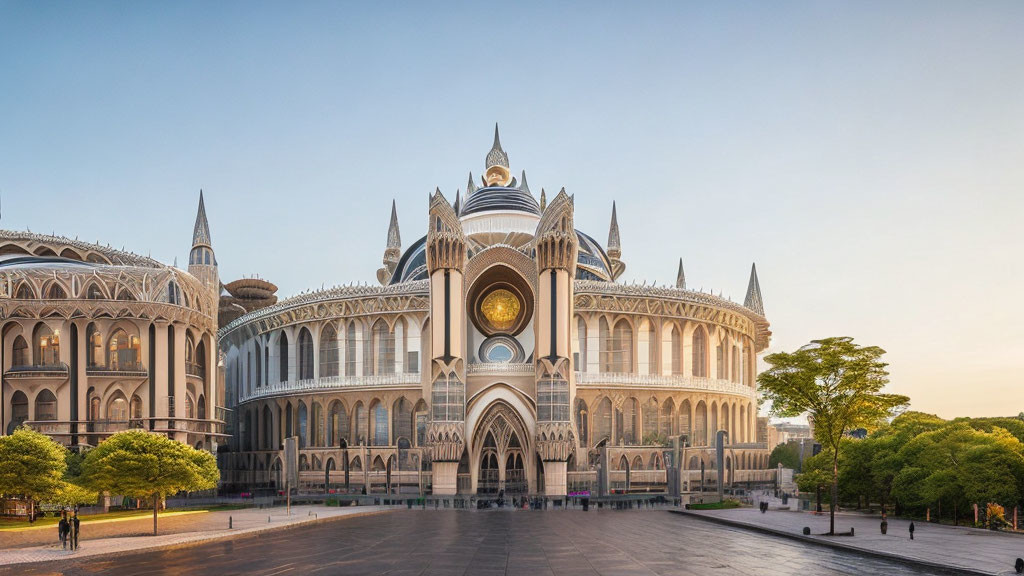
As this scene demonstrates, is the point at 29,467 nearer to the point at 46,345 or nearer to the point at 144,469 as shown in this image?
the point at 144,469

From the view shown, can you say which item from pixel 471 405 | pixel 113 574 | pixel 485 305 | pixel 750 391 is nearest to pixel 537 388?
pixel 471 405

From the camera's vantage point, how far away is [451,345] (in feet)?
238

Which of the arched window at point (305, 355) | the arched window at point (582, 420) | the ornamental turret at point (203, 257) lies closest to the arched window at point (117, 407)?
the ornamental turret at point (203, 257)

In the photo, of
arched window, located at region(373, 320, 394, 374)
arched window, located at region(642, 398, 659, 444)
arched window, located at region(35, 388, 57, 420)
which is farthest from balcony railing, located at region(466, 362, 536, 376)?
arched window, located at region(35, 388, 57, 420)

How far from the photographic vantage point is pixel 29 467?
45.5m

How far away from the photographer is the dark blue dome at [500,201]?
102 metres

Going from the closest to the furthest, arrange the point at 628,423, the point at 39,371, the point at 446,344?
the point at 39,371 → the point at 446,344 → the point at 628,423

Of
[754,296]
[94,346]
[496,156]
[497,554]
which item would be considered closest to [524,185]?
[496,156]

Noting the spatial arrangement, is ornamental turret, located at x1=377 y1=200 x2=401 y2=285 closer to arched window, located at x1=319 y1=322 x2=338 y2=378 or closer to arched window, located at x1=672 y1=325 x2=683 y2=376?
arched window, located at x1=319 y1=322 x2=338 y2=378

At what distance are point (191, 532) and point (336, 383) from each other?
4581cm

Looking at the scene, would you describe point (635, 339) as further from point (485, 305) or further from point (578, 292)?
point (485, 305)

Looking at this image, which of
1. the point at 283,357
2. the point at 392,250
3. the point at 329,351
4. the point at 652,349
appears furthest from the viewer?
the point at 392,250

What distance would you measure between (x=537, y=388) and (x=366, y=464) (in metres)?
Result: 21.4

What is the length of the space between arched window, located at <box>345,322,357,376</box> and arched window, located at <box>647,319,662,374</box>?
30.5 metres
